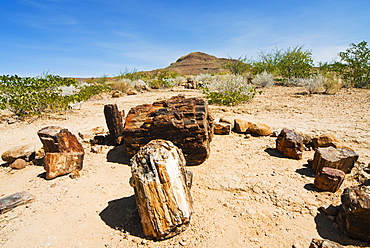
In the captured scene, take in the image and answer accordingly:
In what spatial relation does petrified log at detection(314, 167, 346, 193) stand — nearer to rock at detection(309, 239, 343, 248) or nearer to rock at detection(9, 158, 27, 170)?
rock at detection(309, 239, 343, 248)

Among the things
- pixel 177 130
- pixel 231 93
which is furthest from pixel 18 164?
pixel 231 93

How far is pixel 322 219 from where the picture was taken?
7.55ft

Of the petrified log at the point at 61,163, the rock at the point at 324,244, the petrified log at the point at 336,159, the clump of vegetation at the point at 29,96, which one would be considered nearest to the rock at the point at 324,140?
the petrified log at the point at 336,159

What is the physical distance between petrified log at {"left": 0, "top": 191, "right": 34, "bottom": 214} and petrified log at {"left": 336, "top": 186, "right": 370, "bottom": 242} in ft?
11.9

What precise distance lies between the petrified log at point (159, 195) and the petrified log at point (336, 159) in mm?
2153

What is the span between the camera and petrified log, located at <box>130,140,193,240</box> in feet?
6.70

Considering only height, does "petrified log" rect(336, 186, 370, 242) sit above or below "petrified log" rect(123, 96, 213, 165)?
below

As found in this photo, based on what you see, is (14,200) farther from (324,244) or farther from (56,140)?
(324,244)

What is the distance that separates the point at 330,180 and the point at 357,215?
791 mm

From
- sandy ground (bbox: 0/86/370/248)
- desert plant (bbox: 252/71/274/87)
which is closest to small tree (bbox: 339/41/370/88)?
desert plant (bbox: 252/71/274/87)

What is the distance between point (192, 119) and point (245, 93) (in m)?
7.01

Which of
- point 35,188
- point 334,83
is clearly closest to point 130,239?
point 35,188

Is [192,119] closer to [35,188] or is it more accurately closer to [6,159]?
[35,188]

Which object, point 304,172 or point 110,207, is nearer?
point 110,207
